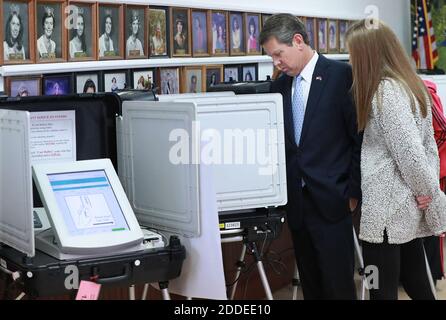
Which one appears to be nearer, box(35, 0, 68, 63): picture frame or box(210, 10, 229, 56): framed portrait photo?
box(35, 0, 68, 63): picture frame

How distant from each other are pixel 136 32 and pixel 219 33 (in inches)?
27.9

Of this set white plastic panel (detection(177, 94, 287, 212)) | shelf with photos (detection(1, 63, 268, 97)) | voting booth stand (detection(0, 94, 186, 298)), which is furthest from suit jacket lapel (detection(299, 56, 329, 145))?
shelf with photos (detection(1, 63, 268, 97))

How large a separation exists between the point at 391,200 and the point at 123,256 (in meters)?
1.09

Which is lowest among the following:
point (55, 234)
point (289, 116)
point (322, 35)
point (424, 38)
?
point (55, 234)

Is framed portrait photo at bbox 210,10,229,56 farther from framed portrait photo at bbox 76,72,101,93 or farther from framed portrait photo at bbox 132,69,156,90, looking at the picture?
framed portrait photo at bbox 76,72,101,93

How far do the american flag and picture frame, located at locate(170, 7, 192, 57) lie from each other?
306 cm

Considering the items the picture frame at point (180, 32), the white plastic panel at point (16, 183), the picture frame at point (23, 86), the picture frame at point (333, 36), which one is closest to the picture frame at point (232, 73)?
the picture frame at point (180, 32)

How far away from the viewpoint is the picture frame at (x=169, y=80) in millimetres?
4285

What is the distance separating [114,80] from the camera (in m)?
3.98

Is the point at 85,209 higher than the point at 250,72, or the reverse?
the point at 250,72

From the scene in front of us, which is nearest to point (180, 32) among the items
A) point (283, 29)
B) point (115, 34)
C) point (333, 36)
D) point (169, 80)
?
point (169, 80)

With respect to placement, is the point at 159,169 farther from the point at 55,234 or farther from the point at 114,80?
the point at 114,80

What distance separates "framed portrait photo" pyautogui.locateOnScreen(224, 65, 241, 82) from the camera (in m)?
4.75
